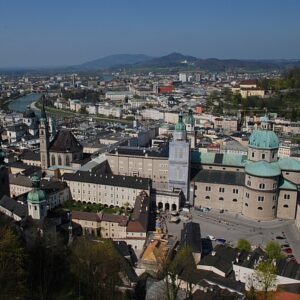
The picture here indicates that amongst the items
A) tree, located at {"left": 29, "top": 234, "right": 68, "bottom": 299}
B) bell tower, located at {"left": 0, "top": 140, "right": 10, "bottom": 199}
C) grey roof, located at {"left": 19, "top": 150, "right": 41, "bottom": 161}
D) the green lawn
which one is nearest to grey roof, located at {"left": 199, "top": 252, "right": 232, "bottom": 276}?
tree, located at {"left": 29, "top": 234, "right": 68, "bottom": 299}

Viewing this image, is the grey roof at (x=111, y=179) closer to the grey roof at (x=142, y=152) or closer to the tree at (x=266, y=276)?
the grey roof at (x=142, y=152)

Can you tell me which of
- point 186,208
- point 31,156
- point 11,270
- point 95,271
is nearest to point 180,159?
point 186,208

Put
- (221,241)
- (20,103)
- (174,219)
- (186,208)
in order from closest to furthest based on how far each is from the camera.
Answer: (221,241) → (174,219) → (186,208) → (20,103)

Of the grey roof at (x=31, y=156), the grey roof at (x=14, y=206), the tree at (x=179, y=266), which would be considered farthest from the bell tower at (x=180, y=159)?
the grey roof at (x=31, y=156)

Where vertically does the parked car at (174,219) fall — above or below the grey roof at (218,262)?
below

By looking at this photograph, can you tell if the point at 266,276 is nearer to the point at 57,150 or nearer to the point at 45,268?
the point at 45,268

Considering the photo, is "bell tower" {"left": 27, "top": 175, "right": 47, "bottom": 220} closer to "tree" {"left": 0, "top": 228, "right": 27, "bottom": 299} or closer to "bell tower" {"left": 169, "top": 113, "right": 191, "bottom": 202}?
"tree" {"left": 0, "top": 228, "right": 27, "bottom": 299}

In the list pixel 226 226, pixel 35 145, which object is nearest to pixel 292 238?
pixel 226 226
